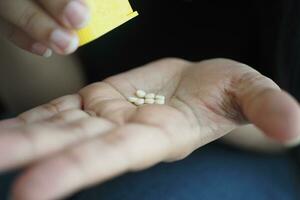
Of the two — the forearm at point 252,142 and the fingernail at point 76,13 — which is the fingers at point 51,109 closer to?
the fingernail at point 76,13

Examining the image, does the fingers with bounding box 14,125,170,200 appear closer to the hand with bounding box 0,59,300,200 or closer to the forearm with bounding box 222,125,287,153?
the hand with bounding box 0,59,300,200

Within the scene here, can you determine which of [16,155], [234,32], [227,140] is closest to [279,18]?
[234,32]

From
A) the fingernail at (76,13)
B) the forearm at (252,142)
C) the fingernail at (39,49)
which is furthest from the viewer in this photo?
the forearm at (252,142)

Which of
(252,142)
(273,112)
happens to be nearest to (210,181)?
(252,142)

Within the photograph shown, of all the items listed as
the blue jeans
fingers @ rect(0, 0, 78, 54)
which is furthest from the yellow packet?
the blue jeans

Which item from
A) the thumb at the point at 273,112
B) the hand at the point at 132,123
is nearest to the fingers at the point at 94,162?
the hand at the point at 132,123

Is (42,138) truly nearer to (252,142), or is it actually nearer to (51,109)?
(51,109)
